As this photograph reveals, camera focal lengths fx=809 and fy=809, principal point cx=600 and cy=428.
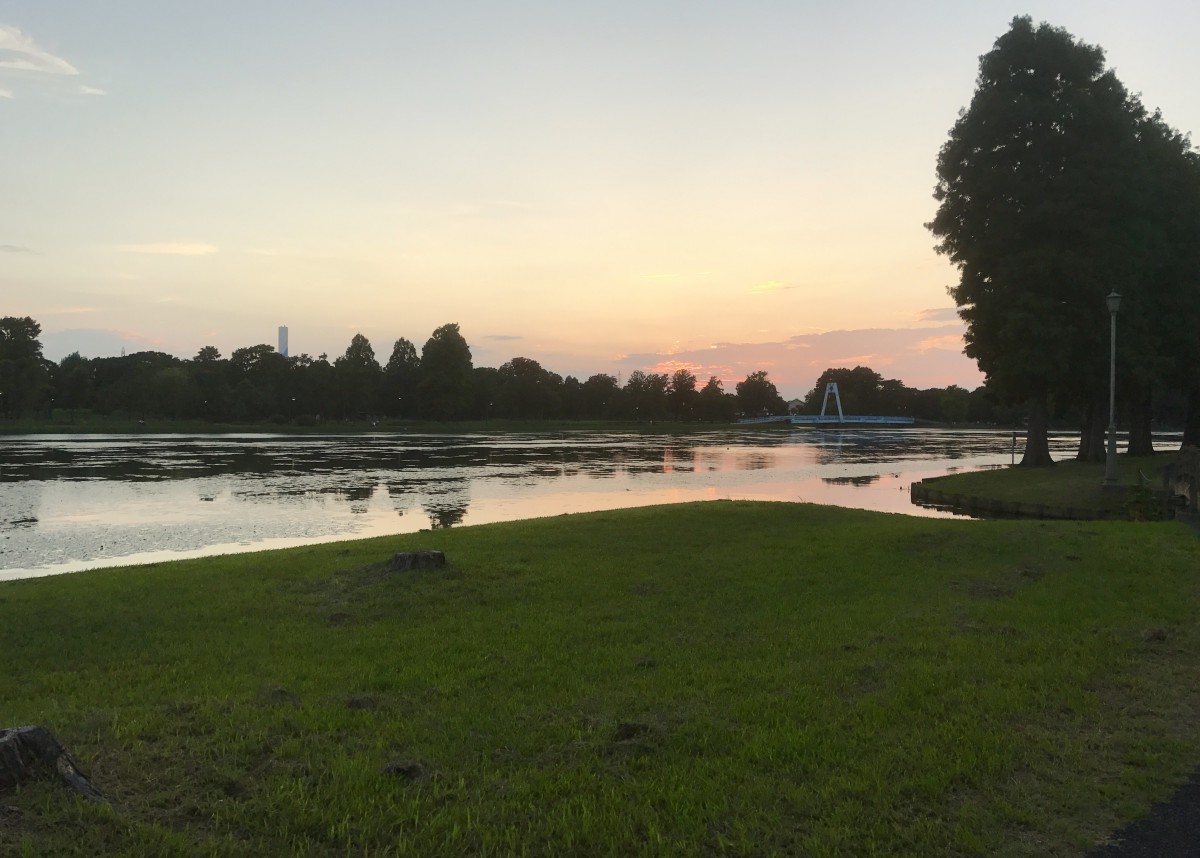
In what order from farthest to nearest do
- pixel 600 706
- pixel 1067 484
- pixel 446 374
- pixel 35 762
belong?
pixel 446 374 → pixel 1067 484 → pixel 600 706 → pixel 35 762

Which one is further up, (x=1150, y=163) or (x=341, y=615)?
(x=1150, y=163)

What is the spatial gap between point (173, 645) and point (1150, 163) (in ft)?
140

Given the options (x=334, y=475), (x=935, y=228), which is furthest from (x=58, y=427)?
(x=935, y=228)

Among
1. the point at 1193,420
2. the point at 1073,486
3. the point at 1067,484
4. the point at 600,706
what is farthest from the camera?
the point at 1193,420

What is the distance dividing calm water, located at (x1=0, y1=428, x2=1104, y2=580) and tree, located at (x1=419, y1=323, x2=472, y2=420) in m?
72.0

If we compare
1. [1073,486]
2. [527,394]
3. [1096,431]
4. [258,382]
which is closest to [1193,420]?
[1096,431]

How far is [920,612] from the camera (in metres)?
9.80

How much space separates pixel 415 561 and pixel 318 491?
21.5 m

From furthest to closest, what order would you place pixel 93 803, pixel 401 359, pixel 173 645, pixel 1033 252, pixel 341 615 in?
pixel 401 359 → pixel 1033 252 → pixel 341 615 → pixel 173 645 → pixel 93 803

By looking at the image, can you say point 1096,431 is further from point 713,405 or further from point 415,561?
point 713,405

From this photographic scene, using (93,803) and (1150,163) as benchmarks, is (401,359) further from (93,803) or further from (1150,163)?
(93,803)

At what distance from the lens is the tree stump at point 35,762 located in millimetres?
4531

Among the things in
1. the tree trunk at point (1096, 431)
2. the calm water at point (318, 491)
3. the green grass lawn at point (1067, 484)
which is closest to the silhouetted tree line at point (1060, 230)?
the tree trunk at point (1096, 431)

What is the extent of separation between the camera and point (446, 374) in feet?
427
